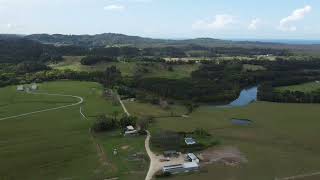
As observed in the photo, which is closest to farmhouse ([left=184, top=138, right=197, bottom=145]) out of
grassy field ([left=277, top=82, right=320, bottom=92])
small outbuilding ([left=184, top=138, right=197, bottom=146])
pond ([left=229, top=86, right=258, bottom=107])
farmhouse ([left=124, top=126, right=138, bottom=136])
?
small outbuilding ([left=184, top=138, right=197, bottom=146])

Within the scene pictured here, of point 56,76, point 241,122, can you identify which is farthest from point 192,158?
point 56,76

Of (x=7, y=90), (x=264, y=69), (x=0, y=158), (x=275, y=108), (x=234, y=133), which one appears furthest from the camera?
(x=264, y=69)

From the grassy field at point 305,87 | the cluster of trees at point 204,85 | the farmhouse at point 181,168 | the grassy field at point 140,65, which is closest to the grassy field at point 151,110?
the cluster of trees at point 204,85

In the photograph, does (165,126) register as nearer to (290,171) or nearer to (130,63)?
(290,171)

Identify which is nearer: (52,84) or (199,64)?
(52,84)

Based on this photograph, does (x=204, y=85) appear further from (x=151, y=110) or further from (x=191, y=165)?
(x=191, y=165)

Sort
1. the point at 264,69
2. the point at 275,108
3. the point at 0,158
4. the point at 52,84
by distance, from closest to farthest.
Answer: the point at 0,158, the point at 275,108, the point at 52,84, the point at 264,69

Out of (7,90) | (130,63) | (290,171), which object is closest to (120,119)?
(290,171)
